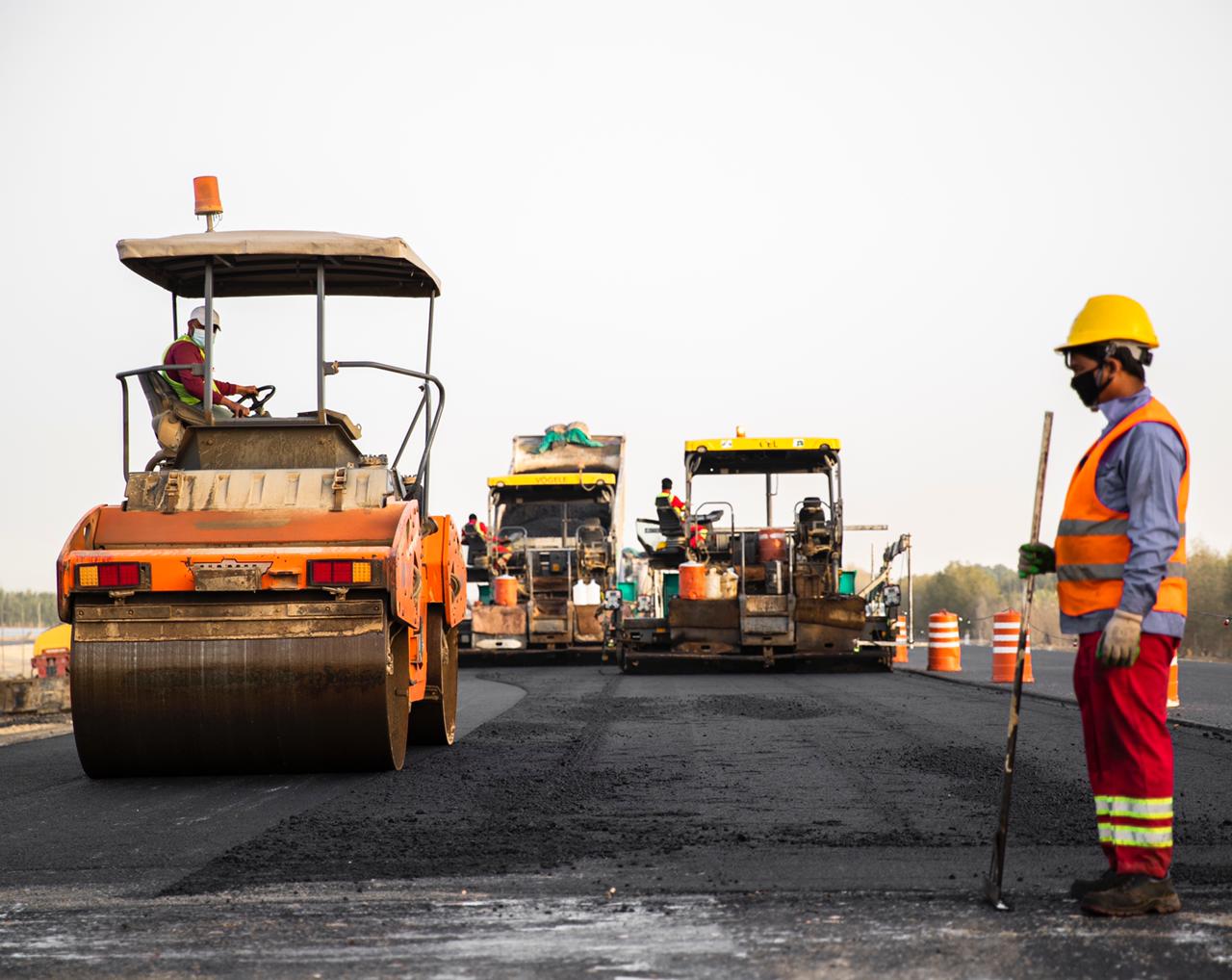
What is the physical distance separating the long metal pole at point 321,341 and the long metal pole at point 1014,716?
4.65 metres

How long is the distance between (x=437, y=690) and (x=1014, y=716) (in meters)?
5.19

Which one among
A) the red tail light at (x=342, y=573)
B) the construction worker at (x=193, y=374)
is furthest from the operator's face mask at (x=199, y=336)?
the red tail light at (x=342, y=573)

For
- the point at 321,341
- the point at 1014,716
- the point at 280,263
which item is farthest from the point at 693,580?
the point at 1014,716

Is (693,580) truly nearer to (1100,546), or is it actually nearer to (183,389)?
(183,389)

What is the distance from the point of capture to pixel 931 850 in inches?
216

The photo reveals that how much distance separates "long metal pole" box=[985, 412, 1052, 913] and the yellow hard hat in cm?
50

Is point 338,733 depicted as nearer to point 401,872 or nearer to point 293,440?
point 293,440

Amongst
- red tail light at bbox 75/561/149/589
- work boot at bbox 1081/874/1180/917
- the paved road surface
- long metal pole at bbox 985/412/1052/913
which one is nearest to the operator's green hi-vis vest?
red tail light at bbox 75/561/149/589

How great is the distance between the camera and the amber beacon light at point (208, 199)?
887 centimetres

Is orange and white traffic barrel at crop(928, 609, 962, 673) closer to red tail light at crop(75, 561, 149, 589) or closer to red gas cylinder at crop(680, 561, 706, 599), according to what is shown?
red gas cylinder at crop(680, 561, 706, 599)

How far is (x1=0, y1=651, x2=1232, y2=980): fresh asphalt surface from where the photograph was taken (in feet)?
12.6

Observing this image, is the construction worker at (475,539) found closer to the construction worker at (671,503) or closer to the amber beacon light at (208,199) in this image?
the construction worker at (671,503)

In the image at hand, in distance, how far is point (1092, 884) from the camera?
170 inches

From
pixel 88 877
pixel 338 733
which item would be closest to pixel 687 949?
pixel 88 877
